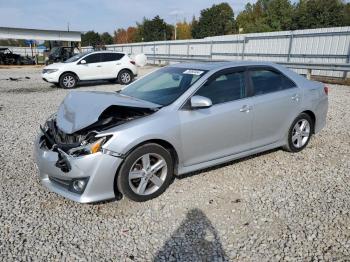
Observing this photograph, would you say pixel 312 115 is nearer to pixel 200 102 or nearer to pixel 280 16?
pixel 200 102

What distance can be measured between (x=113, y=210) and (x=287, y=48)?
18.5m

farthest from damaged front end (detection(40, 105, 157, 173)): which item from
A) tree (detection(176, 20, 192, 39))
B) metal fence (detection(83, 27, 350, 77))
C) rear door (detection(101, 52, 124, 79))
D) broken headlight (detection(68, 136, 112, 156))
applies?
tree (detection(176, 20, 192, 39))

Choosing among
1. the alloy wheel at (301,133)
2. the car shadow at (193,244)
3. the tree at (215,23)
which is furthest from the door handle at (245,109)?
the tree at (215,23)

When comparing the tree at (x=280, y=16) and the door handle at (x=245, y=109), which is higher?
the tree at (x=280, y=16)

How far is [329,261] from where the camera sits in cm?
289

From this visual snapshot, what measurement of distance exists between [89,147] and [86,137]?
175 millimetres

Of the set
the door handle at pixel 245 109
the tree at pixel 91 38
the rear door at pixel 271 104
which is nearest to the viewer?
the door handle at pixel 245 109

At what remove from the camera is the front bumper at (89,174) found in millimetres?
3463

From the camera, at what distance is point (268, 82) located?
4.96 metres

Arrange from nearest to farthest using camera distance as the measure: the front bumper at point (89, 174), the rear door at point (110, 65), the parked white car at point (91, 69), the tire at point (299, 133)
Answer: the front bumper at point (89, 174)
the tire at point (299, 133)
the parked white car at point (91, 69)
the rear door at point (110, 65)

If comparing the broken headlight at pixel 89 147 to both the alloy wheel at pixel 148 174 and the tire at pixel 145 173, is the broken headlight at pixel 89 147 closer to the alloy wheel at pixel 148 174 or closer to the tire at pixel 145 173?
the tire at pixel 145 173

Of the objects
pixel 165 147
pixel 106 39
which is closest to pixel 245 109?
pixel 165 147

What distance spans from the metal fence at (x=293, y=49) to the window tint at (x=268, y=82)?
9396 millimetres

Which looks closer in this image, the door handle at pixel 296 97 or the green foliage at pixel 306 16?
the door handle at pixel 296 97
